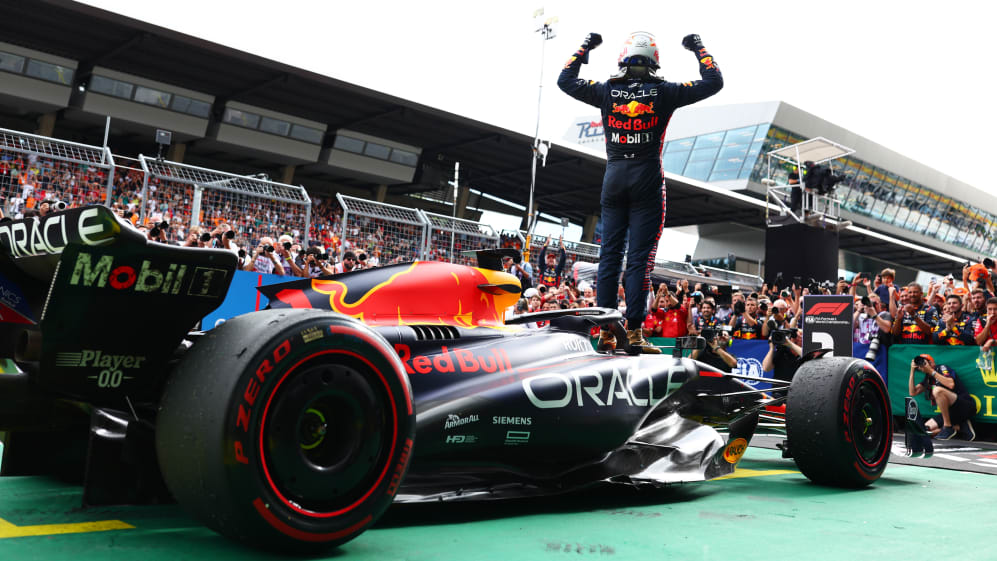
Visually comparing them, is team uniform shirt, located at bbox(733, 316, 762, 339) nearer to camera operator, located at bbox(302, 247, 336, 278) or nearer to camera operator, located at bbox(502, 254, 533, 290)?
camera operator, located at bbox(502, 254, 533, 290)

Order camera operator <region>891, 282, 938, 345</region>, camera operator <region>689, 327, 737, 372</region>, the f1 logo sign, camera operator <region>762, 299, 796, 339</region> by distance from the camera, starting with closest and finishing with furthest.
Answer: camera operator <region>689, 327, 737, 372</region>, the f1 logo sign, camera operator <region>891, 282, 938, 345</region>, camera operator <region>762, 299, 796, 339</region>

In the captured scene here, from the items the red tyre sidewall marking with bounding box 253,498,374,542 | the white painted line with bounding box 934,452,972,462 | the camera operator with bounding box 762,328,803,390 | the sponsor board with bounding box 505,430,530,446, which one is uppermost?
the camera operator with bounding box 762,328,803,390

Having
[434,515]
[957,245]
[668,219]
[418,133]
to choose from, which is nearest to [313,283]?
[434,515]

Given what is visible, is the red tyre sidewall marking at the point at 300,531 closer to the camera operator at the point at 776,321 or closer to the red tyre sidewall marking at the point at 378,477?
the red tyre sidewall marking at the point at 378,477

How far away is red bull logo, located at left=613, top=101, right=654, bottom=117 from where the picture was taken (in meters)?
4.89

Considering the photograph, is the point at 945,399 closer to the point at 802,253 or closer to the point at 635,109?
the point at 635,109

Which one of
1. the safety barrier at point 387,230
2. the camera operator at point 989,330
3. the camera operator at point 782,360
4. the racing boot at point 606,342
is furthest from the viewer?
the safety barrier at point 387,230

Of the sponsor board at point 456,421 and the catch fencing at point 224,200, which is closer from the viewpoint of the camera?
the sponsor board at point 456,421

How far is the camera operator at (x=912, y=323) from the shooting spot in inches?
356

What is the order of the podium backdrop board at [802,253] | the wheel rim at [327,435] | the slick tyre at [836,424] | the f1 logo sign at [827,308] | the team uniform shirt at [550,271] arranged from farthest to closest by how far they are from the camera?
the podium backdrop board at [802,253], the team uniform shirt at [550,271], the f1 logo sign at [827,308], the slick tyre at [836,424], the wheel rim at [327,435]

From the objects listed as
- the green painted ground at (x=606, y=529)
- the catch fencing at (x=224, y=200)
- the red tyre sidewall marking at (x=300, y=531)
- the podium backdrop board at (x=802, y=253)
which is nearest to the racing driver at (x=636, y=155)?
the green painted ground at (x=606, y=529)

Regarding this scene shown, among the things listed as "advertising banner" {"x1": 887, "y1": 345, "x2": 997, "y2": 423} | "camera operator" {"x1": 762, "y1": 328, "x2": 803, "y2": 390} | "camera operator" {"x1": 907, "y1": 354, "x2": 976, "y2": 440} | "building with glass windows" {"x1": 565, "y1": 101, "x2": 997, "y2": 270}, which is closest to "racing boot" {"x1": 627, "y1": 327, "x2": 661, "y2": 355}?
"camera operator" {"x1": 762, "y1": 328, "x2": 803, "y2": 390}

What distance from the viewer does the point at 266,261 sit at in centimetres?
932

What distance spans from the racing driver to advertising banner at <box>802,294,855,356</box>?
341 centimetres
